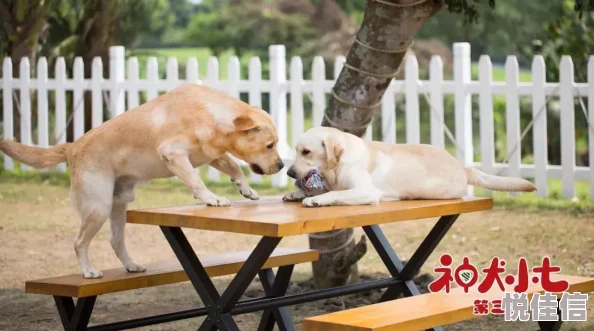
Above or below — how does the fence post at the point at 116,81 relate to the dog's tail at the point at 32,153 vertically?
below

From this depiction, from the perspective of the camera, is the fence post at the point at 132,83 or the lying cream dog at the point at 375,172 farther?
the fence post at the point at 132,83

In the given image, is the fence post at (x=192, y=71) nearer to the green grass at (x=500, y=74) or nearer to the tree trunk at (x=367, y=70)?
the tree trunk at (x=367, y=70)

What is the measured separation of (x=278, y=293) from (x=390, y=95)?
5755 millimetres

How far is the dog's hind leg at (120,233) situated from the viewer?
16.6 feet

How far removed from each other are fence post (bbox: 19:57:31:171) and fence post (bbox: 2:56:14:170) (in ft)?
0.49

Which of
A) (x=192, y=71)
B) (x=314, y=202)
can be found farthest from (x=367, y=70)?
(x=192, y=71)

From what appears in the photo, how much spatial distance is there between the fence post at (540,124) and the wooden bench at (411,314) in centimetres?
525

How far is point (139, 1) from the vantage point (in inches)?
629

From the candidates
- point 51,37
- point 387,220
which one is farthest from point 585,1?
point 51,37

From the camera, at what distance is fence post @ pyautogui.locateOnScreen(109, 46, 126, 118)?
12.6 metres

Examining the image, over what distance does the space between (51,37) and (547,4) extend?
1105 centimetres

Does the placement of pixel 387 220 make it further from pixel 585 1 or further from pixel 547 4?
pixel 547 4

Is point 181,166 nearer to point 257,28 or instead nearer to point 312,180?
point 312,180

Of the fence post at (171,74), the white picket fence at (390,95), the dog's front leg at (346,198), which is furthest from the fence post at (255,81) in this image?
the dog's front leg at (346,198)
